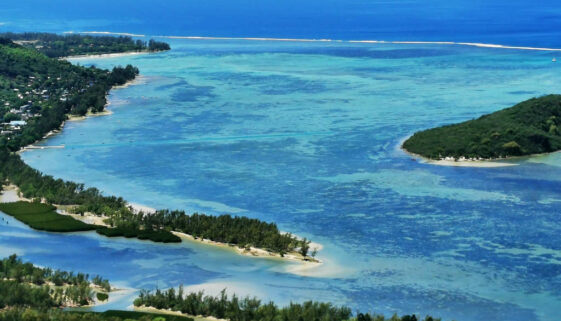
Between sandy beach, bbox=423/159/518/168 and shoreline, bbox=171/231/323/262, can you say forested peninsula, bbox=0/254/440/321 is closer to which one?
shoreline, bbox=171/231/323/262

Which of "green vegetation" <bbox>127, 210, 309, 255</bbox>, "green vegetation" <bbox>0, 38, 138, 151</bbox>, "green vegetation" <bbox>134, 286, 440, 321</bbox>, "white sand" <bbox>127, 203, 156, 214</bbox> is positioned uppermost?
"green vegetation" <bbox>0, 38, 138, 151</bbox>

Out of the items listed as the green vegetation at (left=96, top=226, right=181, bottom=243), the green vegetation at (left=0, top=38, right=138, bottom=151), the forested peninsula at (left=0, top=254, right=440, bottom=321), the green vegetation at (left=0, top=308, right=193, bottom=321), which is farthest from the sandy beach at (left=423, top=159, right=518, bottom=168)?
the green vegetation at (left=0, top=38, right=138, bottom=151)

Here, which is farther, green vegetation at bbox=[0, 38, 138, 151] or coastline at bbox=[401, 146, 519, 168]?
green vegetation at bbox=[0, 38, 138, 151]

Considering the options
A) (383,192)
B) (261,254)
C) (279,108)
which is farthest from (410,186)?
(279,108)

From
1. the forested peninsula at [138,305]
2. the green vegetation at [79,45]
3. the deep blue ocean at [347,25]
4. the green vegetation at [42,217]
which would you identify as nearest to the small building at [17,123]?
the green vegetation at [42,217]

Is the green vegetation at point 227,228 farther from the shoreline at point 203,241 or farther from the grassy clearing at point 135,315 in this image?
the grassy clearing at point 135,315

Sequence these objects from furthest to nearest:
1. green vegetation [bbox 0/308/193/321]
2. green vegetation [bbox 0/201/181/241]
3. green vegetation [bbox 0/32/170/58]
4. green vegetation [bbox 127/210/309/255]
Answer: green vegetation [bbox 0/32/170/58]
green vegetation [bbox 0/201/181/241]
green vegetation [bbox 127/210/309/255]
green vegetation [bbox 0/308/193/321]

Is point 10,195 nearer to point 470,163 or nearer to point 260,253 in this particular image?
point 260,253

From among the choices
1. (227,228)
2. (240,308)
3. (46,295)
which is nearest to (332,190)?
(227,228)
